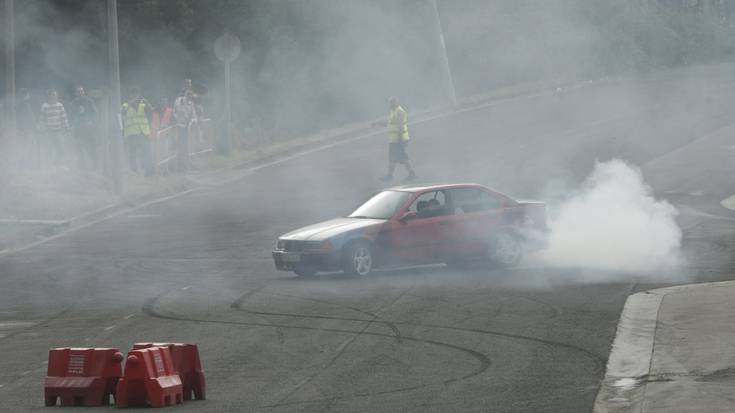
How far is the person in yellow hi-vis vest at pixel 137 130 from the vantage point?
95.4 ft

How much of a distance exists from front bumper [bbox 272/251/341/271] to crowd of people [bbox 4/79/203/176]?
11443 mm

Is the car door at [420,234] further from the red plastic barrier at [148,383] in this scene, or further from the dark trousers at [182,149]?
the dark trousers at [182,149]

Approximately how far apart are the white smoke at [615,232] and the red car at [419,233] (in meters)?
0.93

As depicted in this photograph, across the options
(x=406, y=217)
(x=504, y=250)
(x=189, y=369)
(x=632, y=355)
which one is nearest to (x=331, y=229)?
(x=406, y=217)

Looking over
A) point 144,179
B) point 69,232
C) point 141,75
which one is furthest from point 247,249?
point 141,75

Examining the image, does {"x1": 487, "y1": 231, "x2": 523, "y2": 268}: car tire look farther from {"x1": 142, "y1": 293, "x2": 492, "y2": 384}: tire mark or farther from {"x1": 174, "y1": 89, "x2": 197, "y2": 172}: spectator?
{"x1": 174, "y1": 89, "x2": 197, "y2": 172}: spectator

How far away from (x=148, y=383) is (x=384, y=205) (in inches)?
352

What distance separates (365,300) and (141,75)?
1006 inches

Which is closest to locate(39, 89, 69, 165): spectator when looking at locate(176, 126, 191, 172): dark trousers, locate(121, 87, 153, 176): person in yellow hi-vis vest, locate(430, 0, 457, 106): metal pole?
locate(121, 87, 153, 176): person in yellow hi-vis vest

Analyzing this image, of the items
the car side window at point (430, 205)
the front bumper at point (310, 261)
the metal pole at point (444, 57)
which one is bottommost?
the front bumper at point (310, 261)

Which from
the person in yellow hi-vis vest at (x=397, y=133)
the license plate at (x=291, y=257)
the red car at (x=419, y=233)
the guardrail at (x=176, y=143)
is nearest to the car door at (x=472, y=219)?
the red car at (x=419, y=233)

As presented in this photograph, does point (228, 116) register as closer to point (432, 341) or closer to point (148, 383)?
point (432, 341)

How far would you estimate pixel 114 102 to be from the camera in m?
27.0

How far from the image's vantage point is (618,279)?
56.3ft
